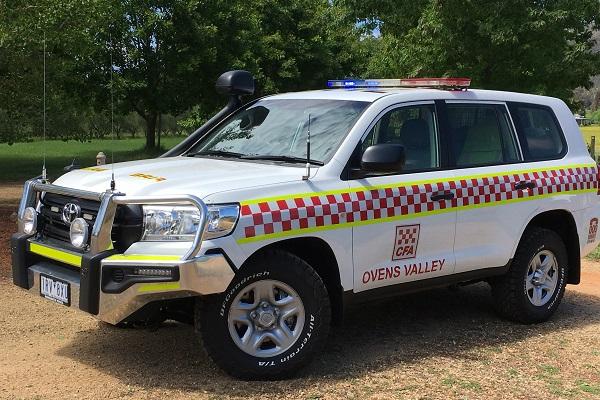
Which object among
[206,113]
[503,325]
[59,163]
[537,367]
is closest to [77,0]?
[503,325]

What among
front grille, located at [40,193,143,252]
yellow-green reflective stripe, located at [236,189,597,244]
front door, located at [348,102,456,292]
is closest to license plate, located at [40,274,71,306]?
front grille, located at [40,193,143,252]

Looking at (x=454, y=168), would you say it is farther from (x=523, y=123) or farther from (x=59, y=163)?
(x=59, y=163)

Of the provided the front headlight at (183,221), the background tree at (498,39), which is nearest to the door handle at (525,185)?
the front headlight at (183,221)

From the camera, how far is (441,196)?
505cm

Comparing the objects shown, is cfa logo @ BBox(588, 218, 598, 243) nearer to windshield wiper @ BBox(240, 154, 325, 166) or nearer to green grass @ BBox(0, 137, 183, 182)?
windshield wiper @ BBox(240, 154, 325, 166)

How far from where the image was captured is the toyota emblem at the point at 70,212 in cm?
432

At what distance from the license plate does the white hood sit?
57cm

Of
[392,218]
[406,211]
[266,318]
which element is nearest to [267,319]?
[266,318]

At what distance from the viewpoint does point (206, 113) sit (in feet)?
91.7

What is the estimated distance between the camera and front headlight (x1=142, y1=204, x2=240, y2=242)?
3986mm

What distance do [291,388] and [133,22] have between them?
68.7ft

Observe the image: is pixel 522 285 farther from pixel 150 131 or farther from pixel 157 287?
pixel 150 131

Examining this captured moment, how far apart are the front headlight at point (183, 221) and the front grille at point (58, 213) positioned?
→ 354 mm

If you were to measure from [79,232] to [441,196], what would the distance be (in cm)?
236
